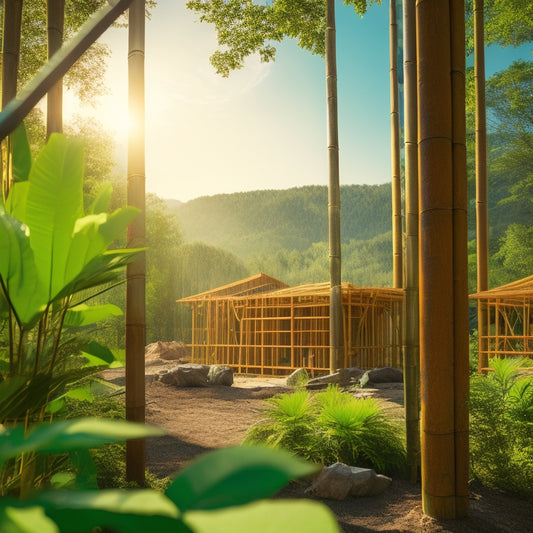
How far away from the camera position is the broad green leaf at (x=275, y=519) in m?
0.19

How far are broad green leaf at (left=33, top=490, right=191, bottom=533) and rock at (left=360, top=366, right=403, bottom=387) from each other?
9830 millimetres

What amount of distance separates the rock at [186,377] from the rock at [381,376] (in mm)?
3174

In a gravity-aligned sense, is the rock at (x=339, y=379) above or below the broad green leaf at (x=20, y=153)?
below

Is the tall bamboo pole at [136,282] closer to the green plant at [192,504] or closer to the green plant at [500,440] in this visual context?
the green plant at [500,440]

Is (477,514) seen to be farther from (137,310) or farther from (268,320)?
(268,320)

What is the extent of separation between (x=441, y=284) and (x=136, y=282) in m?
1.69

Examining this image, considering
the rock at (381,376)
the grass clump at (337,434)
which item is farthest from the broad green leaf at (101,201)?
the rock at (381,376)

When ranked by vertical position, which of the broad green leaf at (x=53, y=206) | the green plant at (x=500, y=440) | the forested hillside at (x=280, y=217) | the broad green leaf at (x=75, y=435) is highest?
the forested hillside at (x=280, y=217)

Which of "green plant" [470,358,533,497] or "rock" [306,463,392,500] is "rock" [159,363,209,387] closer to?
"rock" [306,463,392,500]

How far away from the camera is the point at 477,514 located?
3.07 metres

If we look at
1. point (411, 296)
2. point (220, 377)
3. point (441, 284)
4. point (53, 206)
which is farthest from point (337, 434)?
point (220, 377)

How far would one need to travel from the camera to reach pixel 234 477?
210 mm

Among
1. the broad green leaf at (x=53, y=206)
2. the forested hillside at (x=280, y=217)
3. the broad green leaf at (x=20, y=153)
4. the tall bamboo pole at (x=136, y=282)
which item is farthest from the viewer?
the forested hillside at (x=280, y=217)

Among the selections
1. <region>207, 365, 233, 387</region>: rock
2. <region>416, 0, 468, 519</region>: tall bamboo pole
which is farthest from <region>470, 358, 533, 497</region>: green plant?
<region>207, 365, 233, 387</region>: rock
